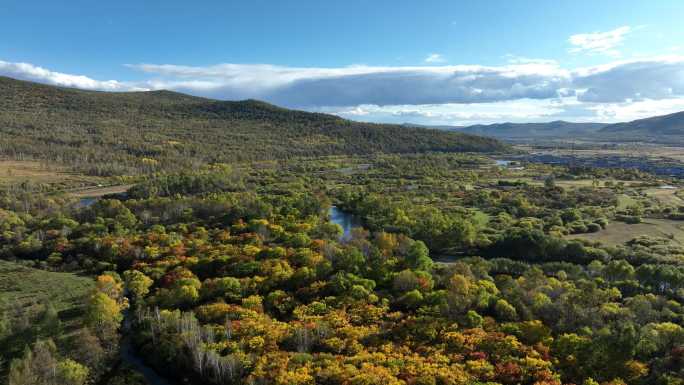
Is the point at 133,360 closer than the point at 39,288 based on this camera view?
Yes

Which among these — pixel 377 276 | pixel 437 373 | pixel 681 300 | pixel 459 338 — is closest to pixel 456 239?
pixel 377 276

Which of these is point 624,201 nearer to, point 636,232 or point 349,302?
point 636,232

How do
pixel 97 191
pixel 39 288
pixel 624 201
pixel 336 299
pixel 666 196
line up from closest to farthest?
1. pixel 336 299
2. pixel 39 288
3. pixel 624 201
4. pixel 666 196
5. pixel 97 191

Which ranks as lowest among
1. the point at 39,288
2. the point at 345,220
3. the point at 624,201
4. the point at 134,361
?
the point at 134,361

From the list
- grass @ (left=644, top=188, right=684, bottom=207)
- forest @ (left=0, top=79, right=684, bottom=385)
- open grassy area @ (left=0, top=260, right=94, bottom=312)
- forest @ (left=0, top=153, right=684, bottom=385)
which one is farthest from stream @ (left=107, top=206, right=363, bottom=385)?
grass @ (left=644, top=188, right=684, bottom=207)

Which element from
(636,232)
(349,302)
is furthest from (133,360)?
(636,232)

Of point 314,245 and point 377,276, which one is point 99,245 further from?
point 377,276
